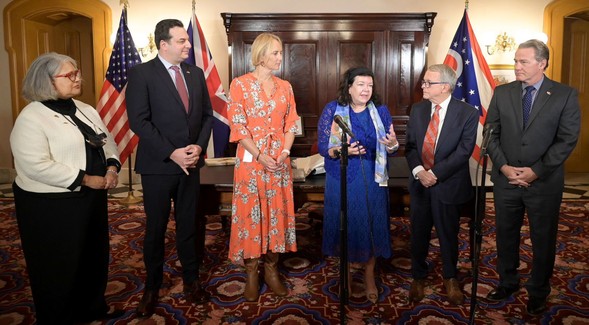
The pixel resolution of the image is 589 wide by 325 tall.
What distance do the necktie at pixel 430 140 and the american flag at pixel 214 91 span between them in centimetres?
300

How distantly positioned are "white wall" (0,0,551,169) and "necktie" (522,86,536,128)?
412 centimetres

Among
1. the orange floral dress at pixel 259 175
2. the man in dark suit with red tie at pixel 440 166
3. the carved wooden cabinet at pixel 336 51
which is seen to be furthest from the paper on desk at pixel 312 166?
the carved wooden cabinet at pixel 336 51

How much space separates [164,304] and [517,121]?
90.3 inches

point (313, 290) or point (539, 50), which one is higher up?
point (539, 50)

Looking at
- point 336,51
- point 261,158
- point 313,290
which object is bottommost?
point 313,290

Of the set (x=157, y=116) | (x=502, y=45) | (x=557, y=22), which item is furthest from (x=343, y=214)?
(x=557, y=22)

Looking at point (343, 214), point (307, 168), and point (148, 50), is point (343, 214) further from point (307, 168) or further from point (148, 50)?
point (148, 50)

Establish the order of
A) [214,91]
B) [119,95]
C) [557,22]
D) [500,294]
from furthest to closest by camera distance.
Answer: [557,22]
[214,91]
[119,95]
[500,294]

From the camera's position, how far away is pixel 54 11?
694 cm

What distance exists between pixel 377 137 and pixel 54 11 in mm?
6044

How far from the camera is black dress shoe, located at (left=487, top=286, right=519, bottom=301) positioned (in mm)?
2926

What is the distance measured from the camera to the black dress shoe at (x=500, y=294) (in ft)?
9.60

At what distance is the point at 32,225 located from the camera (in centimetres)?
227

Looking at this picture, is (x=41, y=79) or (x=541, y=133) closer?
(x=41, y=79)
